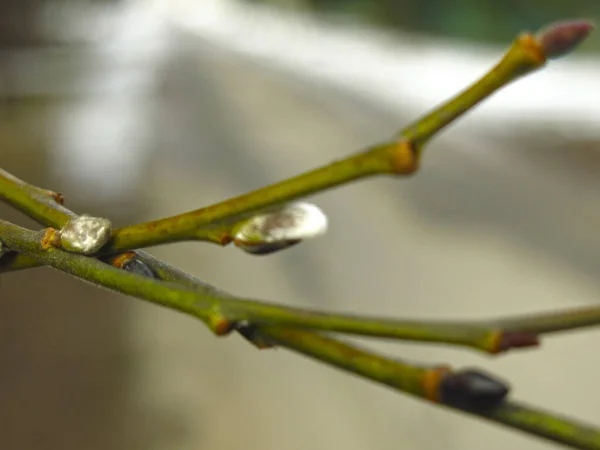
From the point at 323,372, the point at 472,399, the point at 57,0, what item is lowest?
the point at 323,372

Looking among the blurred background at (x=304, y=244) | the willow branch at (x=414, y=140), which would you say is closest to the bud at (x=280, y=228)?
the willow branch at (x=414, y=140)

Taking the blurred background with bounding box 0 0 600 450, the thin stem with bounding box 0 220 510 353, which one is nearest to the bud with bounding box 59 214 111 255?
the thin stem with bounding box 0 220 510 353

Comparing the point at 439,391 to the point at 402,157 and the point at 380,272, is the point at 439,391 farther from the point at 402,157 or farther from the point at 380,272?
the point at 380,272

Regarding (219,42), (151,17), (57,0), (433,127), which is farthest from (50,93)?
(151,17)

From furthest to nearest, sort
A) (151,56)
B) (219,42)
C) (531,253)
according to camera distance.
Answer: (219,42), (151,56), (531,253)

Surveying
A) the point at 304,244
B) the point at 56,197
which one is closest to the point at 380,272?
the point at 304,244

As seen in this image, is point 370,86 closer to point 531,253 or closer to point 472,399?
point 531,253

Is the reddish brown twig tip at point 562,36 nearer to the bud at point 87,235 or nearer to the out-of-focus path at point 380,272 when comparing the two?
the bud at point 87,235
